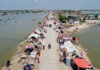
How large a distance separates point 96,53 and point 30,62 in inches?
427

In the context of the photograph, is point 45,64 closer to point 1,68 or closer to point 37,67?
point 37,67

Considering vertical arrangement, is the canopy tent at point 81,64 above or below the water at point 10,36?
above

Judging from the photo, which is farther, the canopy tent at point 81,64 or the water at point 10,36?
the water at point 10,36

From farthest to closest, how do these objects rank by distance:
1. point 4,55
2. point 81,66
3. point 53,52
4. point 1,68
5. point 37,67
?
point 4,55 → point 53,52 → point 1,68 → point 37,67 → point 81,66

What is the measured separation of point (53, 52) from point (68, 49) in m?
2.21

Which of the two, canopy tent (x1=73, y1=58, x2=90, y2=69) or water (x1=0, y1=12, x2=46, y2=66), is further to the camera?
water (x1=0, y1=12, x2=46, y2=66)

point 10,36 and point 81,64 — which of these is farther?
point 10,36

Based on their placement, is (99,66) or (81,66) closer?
(81,66)

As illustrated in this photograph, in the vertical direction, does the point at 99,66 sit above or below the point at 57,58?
below

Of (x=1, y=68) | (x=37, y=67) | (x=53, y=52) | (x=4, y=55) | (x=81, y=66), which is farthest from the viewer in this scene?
(x=4, y=55)

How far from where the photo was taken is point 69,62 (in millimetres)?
13984

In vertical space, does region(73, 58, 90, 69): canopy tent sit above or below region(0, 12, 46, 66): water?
above

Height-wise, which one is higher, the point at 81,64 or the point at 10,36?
the point at 81,64

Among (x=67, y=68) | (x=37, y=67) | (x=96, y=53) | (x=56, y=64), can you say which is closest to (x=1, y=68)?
(x=37, y=67)
